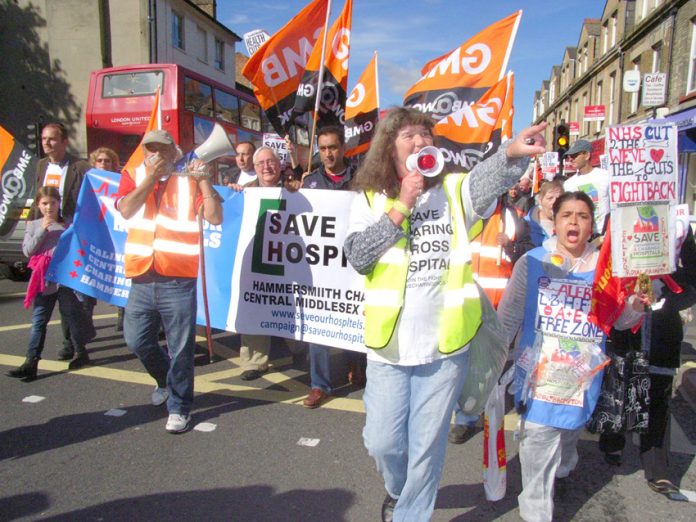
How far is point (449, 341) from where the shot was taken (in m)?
2.12

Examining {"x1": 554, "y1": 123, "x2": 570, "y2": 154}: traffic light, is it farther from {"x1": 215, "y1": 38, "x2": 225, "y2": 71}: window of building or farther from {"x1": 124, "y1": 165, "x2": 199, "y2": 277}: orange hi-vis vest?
{"x1": 215, "y1": 38, "x2": 225, "y2": 71}: window of building

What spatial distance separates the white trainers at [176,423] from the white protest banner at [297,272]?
1.08 m

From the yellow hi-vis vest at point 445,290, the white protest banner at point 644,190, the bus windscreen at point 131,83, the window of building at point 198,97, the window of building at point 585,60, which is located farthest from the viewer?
the window of building at point 585,60

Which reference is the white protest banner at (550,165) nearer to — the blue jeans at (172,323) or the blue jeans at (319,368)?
the blue jeans at (319,368)

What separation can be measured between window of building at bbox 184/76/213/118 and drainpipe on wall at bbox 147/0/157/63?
13116 mm

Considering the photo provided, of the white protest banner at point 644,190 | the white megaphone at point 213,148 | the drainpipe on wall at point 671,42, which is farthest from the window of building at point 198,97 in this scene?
the drainpipe on wall at point 671,42

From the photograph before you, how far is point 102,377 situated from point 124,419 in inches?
40.6

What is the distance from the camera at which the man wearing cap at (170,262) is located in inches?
138

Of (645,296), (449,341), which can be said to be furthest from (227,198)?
(645,296)

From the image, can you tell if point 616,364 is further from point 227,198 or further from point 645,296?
point 227,198

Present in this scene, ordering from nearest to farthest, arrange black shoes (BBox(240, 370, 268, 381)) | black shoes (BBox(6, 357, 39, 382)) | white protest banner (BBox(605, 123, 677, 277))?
white protest banner (BBox(605, 123, 677, 277))
black shoes (BBox(6, 357, 39, 382))
black shoes (BBox(240, 370, 268, 381))

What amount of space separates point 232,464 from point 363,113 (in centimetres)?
396

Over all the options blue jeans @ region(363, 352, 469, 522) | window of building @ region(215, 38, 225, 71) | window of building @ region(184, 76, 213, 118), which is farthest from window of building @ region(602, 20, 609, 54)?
blue jeans @ region(363, 352, 469, 522)

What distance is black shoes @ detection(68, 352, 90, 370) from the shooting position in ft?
16.0
